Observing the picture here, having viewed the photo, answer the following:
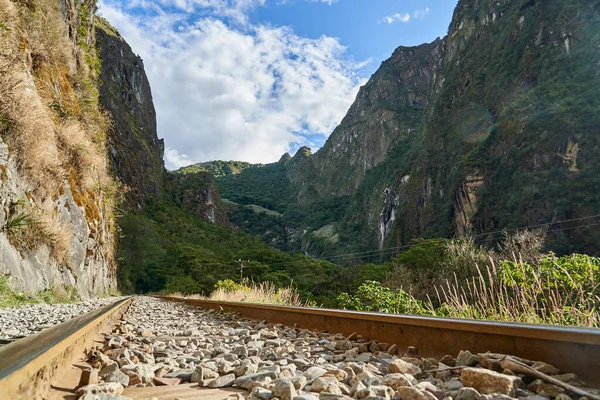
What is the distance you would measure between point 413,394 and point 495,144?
80293 mm

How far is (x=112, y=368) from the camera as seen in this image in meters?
2.05

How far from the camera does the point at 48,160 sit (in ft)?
34.5

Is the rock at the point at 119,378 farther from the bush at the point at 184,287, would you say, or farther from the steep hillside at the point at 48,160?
the bush at the point at 184,287

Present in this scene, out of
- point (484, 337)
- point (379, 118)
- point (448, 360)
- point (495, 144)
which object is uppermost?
point (379, 118)

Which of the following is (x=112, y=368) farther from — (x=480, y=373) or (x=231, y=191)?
(x=231, y=191)

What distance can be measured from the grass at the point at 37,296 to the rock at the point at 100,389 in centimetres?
645

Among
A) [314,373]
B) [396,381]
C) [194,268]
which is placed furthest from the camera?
[194,268]

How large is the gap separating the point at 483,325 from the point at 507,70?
95310mm

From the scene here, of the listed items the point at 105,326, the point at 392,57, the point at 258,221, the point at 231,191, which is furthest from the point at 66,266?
the point at 392,57

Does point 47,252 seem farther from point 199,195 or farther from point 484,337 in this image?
point 199,195

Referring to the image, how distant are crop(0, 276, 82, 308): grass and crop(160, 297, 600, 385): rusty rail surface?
20.0 feet

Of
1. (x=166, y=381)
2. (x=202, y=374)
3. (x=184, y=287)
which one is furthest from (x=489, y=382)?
(x=184, y=287)

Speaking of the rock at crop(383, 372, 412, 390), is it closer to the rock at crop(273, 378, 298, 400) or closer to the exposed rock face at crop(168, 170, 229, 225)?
the rock at crop(273, 378, 298, 400)

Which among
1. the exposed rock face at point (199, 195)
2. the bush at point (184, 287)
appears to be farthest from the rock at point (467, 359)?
the exposed rock face at point (199, 195)
